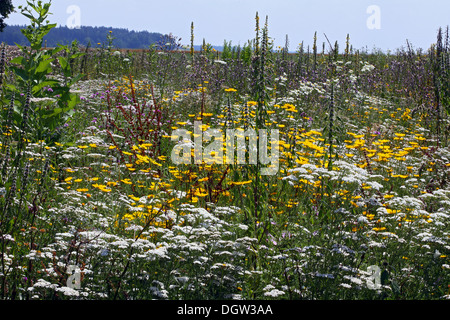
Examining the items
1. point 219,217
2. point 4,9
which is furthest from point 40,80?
point 4,9

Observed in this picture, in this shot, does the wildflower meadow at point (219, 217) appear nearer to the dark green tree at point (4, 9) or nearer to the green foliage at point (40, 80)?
the green foliage at point (40, 80)

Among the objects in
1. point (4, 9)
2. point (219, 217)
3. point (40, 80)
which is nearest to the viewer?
point (219, 217)

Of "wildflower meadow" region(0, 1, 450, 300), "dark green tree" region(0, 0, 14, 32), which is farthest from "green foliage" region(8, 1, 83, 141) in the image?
"dark green tree" region(0, 0, 14, 32)

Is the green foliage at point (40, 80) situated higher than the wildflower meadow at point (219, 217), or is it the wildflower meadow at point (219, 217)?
the green foliage at point (40, 80)

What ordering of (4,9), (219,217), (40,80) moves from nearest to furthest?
(219,217) < (40,80) < (4,9)

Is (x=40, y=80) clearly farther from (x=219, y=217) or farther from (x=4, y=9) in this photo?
(x=4, y=9)

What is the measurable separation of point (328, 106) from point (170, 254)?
2.09m

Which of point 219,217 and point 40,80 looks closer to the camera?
point 219,217

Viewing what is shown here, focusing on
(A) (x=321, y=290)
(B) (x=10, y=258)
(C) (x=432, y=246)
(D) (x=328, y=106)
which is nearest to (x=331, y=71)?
(D) (x=328, y=106)

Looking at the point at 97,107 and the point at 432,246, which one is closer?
the point at 432,246

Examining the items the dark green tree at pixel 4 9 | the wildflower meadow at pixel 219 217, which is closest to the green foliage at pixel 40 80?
the wildflower meadow at pixel 219 217

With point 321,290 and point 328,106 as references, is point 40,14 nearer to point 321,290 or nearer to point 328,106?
point 328,106
